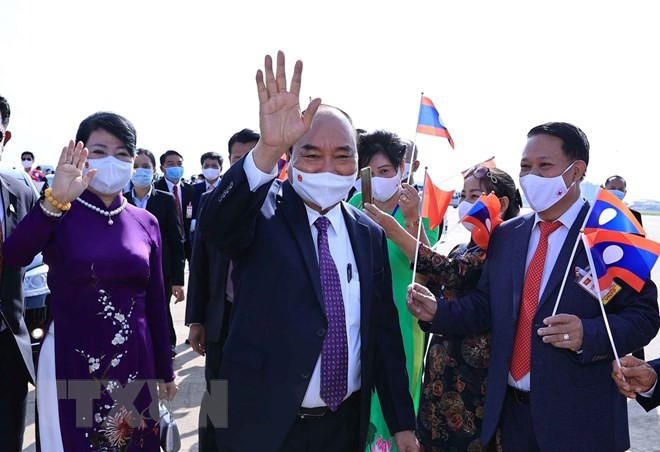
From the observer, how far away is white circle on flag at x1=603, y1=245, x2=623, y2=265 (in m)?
2.51

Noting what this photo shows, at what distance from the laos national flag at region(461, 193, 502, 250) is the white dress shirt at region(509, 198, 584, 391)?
0.26 metres

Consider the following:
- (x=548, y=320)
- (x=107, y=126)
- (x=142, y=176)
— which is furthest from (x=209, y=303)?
(x=142, y=176)

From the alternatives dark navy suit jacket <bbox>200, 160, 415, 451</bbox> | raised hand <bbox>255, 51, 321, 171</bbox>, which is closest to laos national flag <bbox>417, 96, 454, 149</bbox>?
dark navy suit jacket <bbox>200, 160, 415, 451</bbox>

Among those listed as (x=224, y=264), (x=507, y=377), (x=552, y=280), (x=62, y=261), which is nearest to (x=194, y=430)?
(x=224, y=264)

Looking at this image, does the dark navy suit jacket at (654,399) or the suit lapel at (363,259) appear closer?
the suit lapel at (363,259)

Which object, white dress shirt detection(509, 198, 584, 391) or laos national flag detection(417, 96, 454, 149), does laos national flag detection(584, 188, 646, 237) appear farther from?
laos national flag detection(417, 96, 454, 149)

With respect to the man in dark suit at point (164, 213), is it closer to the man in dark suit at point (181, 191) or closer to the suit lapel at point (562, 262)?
the man in dark suit at point (181, 191)

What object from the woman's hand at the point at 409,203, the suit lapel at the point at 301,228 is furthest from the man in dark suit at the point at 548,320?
the suit lapel at the point at 301,228

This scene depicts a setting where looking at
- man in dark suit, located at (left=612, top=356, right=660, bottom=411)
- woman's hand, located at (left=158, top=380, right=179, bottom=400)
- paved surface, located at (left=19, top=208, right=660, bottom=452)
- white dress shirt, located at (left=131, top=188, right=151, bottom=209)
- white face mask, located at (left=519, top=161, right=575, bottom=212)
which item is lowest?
paved surface, located at (left=19, top=208, right=660, bottom=452)

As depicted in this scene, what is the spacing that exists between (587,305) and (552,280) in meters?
0.18

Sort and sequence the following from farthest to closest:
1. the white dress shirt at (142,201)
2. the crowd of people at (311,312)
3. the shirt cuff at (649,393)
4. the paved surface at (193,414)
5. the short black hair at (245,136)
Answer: the white dress shirt at (142,201) → the short black hair at (245,136) → the paved surface at (193,414) → the shirt cuff at (649,393) → the crowd of people at (311,312)

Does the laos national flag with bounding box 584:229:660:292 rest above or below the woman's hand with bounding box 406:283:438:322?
above

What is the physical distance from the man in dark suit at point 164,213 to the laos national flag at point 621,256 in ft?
14.5

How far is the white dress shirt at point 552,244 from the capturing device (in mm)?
2674
